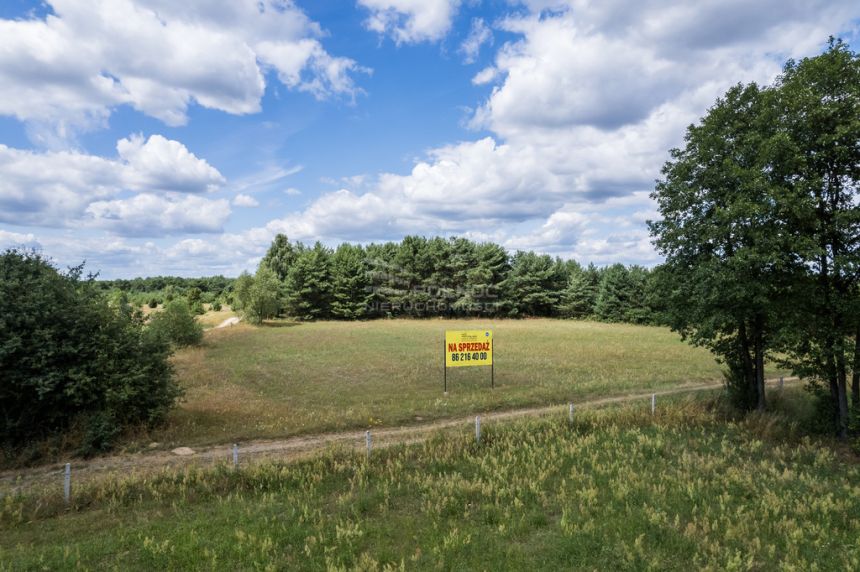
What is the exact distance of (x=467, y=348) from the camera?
84.1 feet

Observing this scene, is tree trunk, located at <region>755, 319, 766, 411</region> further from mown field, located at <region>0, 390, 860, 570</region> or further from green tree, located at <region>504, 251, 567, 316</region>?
green tree, located at <region>504, 251, 567, 316</region>

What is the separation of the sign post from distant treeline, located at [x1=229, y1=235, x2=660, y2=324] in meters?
53.2

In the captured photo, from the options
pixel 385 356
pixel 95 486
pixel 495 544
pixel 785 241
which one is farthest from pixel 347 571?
pixel 385 356

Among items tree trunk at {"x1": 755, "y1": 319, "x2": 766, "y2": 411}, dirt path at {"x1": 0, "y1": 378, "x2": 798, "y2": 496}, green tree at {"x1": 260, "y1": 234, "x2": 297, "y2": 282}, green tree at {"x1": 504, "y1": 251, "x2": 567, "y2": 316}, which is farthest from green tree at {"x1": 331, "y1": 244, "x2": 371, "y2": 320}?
tree trunk at {"x1": 755, "y1": 319, "x2": 766, "y2": 411}

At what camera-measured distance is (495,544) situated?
805 centimetres

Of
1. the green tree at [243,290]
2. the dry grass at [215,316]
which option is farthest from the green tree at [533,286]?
the dry grass at [215,316]

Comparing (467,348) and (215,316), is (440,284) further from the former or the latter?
(467,348)

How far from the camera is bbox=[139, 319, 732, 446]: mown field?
17375mm

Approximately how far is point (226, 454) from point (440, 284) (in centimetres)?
7024

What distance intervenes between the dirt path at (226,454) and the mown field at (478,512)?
1648 millimetres

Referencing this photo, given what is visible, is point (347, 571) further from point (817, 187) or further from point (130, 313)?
point (817, 187)

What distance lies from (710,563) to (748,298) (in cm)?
1254

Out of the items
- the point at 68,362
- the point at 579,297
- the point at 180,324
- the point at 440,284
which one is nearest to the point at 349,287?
the point at 440,284

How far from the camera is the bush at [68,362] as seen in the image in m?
14.0
